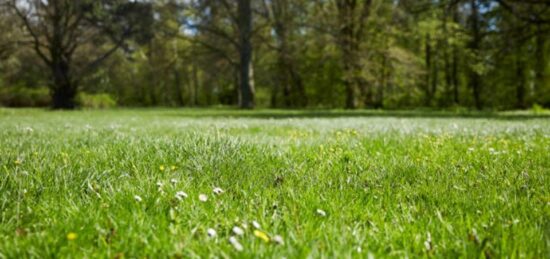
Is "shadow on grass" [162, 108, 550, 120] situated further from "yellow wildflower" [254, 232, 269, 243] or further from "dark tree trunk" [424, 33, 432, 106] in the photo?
"dark tree trunk" [424, 33, 432, 106]

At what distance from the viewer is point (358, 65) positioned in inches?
1272

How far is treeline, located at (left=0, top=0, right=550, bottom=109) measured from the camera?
32.5 m

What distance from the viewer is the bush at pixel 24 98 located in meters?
45.2

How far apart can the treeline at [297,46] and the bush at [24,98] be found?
133mm

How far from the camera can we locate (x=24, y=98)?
4553 centimetres

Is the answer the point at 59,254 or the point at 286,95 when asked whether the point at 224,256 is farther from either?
the point at 286,95

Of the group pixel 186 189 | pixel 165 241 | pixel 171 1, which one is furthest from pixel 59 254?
pixel 171 1

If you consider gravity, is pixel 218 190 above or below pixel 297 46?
below

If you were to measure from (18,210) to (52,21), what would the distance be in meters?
38.5

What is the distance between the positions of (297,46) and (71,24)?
20.0 metres

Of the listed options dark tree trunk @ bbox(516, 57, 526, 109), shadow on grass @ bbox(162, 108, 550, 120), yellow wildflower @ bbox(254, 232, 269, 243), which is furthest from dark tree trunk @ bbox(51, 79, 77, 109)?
dark tree trunk @ bbox(516, 57, 526, 109)

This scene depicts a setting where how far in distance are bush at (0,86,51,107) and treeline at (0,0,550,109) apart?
133 mm

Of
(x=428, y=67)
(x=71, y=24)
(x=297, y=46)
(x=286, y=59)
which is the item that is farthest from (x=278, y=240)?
(x=428, y=67)

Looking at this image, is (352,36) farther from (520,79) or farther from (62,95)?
(62,95)
